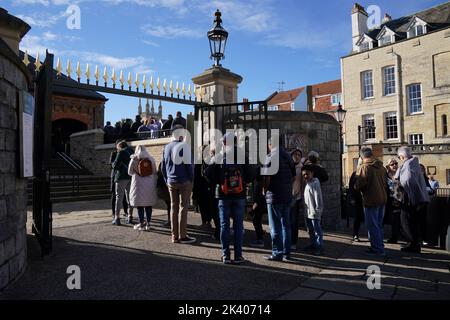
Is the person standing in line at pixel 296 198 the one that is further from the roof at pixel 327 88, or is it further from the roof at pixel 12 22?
the roof at pixel 327 88

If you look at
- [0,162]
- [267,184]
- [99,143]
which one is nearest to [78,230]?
[0,162]

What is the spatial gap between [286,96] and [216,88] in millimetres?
41293

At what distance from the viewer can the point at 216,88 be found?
7.91m

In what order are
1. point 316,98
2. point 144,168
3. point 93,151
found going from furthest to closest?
point 316,98, point 93,151, point 144,168

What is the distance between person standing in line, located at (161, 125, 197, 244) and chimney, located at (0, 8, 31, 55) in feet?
8.74

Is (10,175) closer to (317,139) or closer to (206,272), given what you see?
(206,272)

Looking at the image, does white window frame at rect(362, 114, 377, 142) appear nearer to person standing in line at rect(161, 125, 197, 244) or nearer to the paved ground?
the paved ground

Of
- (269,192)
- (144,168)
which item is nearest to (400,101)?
(144,168)

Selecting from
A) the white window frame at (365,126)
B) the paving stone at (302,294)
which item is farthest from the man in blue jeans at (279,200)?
the white window frame at (365,126)
